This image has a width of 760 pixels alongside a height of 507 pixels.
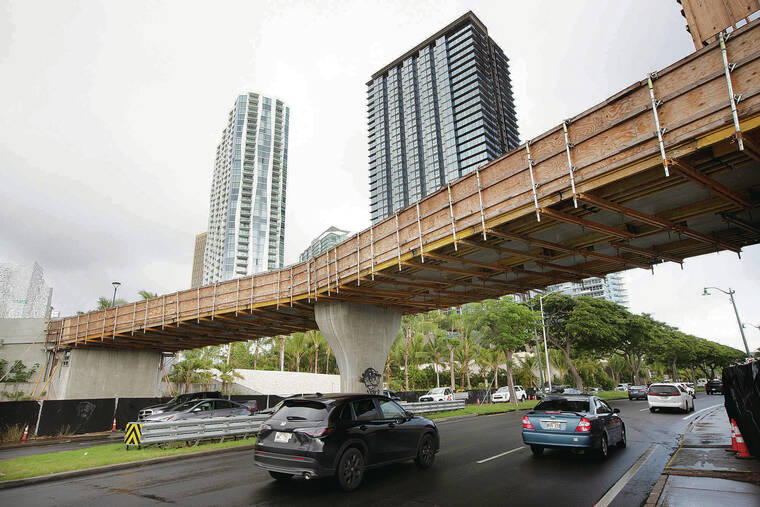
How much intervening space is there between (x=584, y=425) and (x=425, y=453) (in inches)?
143

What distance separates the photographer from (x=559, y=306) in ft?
165

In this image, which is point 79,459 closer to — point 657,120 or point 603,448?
point 603,448

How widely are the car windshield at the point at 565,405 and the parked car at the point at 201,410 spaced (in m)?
12.9

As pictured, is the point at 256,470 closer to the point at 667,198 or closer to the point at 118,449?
the point at 118,449

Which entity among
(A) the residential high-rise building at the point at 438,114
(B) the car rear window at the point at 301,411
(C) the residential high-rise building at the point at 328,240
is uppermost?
(A) the residential high-rise building at the point at 438,114

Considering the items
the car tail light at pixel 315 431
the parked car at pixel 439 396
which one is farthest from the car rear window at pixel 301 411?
the parked car at pixel 439 396

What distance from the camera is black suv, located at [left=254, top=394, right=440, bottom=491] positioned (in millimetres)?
7379

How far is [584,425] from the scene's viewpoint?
9.84m

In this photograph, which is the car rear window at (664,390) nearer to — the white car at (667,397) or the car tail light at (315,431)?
the white car at (667,397)

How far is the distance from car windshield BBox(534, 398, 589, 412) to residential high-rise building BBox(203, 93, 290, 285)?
12267 cm

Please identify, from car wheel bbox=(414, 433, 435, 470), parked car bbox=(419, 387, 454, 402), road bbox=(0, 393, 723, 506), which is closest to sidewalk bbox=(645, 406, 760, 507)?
road bbox=(0, 393, 723, 506)

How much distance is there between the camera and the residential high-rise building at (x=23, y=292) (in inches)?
1788

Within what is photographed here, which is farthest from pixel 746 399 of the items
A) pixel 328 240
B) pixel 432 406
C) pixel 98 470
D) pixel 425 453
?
pixel 328 240

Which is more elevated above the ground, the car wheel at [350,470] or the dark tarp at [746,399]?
the dark tarp at [746,399]
